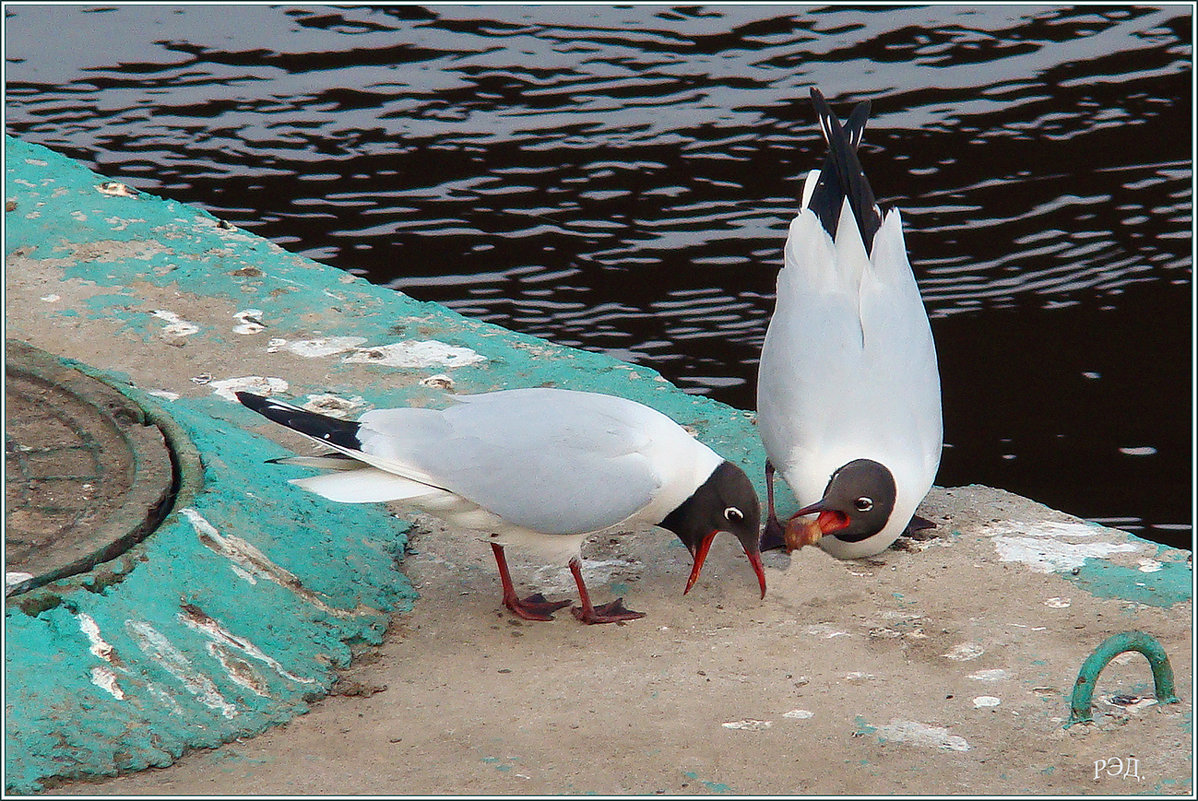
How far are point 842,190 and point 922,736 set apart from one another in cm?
178

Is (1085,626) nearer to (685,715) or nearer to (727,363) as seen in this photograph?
(685,715)

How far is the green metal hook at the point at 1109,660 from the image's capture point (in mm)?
2840

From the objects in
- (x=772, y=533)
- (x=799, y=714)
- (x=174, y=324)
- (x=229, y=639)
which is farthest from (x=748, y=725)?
(x=174, y=324)

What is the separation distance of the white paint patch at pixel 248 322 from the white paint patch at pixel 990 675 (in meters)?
2.70

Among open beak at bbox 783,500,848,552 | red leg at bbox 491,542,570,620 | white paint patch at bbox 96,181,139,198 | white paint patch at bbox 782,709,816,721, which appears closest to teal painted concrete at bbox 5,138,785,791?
red leg at bbox 491,542,570,620

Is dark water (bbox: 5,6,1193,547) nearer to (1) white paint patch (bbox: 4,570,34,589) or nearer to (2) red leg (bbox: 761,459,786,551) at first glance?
(2) red leg (bbox: 761,459,786,551)

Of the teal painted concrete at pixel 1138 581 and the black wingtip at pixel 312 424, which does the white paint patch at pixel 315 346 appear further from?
the teal painted concrete at pixel 1138 581

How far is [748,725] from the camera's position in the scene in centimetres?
304

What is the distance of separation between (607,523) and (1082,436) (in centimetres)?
293

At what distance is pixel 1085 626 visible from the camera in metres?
3.46

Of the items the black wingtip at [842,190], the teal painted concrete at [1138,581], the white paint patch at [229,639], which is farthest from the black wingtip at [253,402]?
the teal painted concrete at [1138,581]

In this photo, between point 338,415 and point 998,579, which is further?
point 338,415

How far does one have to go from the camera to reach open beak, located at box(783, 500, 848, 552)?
11.7 ft

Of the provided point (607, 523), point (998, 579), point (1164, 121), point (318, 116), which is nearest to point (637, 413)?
point (607, 523)
